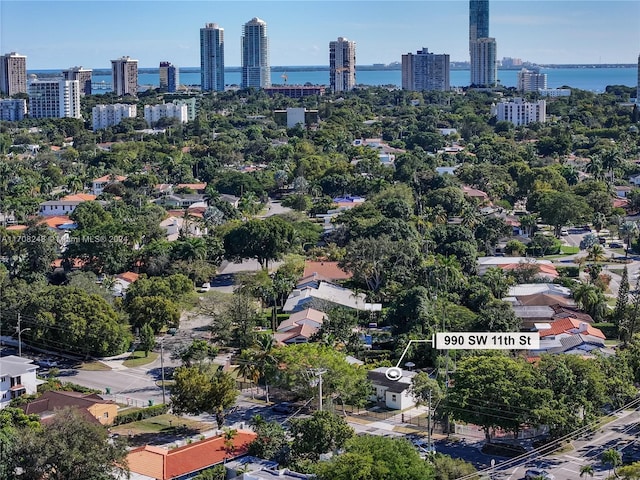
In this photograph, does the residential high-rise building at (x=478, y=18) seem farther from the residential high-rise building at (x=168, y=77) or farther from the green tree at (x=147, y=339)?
the green tree at (x=147, y=339)

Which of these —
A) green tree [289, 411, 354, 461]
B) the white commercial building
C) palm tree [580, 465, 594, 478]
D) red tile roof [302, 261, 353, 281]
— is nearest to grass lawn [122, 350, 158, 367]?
red tile roof [302, 261, 353, 281]

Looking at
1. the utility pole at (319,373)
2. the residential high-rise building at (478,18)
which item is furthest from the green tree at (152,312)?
the residential high-rise building at (478,18)

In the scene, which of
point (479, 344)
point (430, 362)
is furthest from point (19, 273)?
point (479, 344)

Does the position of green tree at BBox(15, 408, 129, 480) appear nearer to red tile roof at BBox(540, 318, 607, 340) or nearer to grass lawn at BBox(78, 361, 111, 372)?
grass lawn at BBox(78, 361, 111, 372)

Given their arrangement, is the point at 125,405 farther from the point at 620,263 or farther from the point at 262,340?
the point at 620,263

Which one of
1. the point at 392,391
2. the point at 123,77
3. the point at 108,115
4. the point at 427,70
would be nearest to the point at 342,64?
the point at 427,70

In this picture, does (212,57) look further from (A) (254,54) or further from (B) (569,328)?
(B) (569,328)

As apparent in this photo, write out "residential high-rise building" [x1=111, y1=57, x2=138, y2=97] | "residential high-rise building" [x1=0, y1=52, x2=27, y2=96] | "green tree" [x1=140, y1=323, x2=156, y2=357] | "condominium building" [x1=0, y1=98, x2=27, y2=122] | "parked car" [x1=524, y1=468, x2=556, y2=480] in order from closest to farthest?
"parked car" [x1=524, y1=468, x2=556, y2=480] → "green tree" [x1=140, y1=323, x2=156, y2=357] → "condominium building" [x1=0, y1=98, x2=27, y2=122] → "residential high-rise building" [x1=0, y1=52, x2=27, y2=96] → "residential high-rise building" [x1=111, y1=57, x2=138, y2=97]
